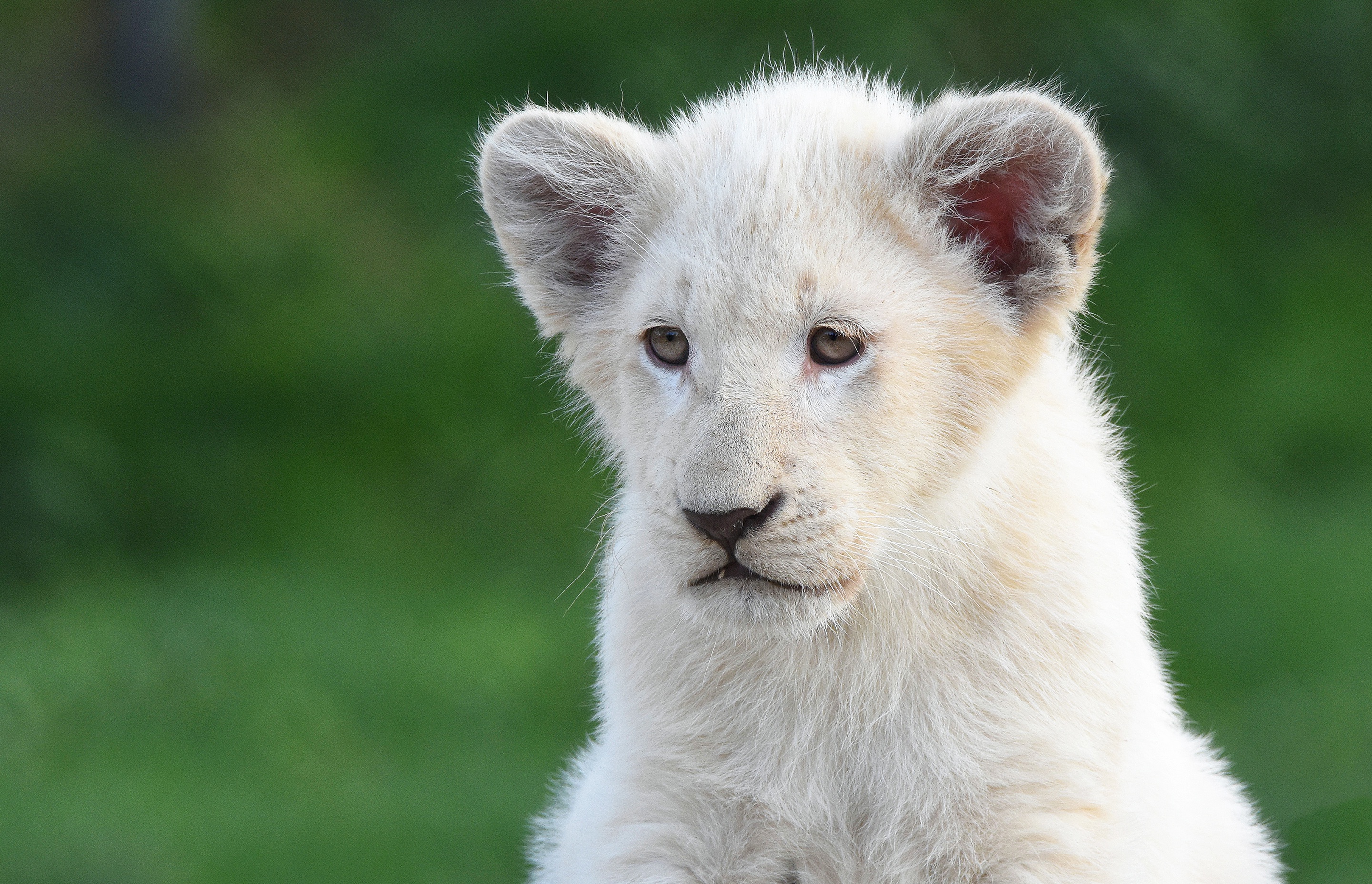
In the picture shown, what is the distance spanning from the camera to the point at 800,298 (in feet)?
12.9

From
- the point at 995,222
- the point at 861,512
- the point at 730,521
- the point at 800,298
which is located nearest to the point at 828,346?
the point at 800,298

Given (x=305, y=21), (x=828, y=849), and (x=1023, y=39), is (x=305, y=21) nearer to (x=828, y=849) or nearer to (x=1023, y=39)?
(x=1023, y=39)

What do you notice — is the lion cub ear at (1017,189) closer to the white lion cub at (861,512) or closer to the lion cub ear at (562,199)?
the white lion cub at (861,512)

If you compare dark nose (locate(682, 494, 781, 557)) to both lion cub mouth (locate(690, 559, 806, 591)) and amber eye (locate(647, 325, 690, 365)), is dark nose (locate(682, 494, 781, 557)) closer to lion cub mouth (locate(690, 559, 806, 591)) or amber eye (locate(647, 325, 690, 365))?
lion cub mouth (locate(690, 559, 806, 591))

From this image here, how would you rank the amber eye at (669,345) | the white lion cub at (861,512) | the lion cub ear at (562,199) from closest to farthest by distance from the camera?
the white lion cub at (861,512)
the amber eye at (669,345)
the lion cub ear at (562,199)

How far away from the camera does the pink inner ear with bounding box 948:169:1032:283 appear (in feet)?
13.8

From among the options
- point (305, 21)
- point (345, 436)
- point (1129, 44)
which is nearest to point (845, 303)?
point (345, 436)

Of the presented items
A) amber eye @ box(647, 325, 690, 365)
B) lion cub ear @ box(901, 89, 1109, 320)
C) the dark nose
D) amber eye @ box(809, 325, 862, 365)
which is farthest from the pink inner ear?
the dark nose

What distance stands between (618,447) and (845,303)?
1019mm

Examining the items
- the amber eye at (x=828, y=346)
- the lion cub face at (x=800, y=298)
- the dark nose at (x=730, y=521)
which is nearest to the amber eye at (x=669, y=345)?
the lion cub face at (x=800, y=298)

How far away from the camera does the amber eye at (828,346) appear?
396cm

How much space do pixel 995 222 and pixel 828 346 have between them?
0.68 m

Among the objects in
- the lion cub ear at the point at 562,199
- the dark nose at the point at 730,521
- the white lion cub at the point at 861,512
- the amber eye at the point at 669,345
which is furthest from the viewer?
the lion cub ear at the point at 562,199

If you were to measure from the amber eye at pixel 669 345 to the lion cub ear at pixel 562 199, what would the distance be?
19.3 inches
